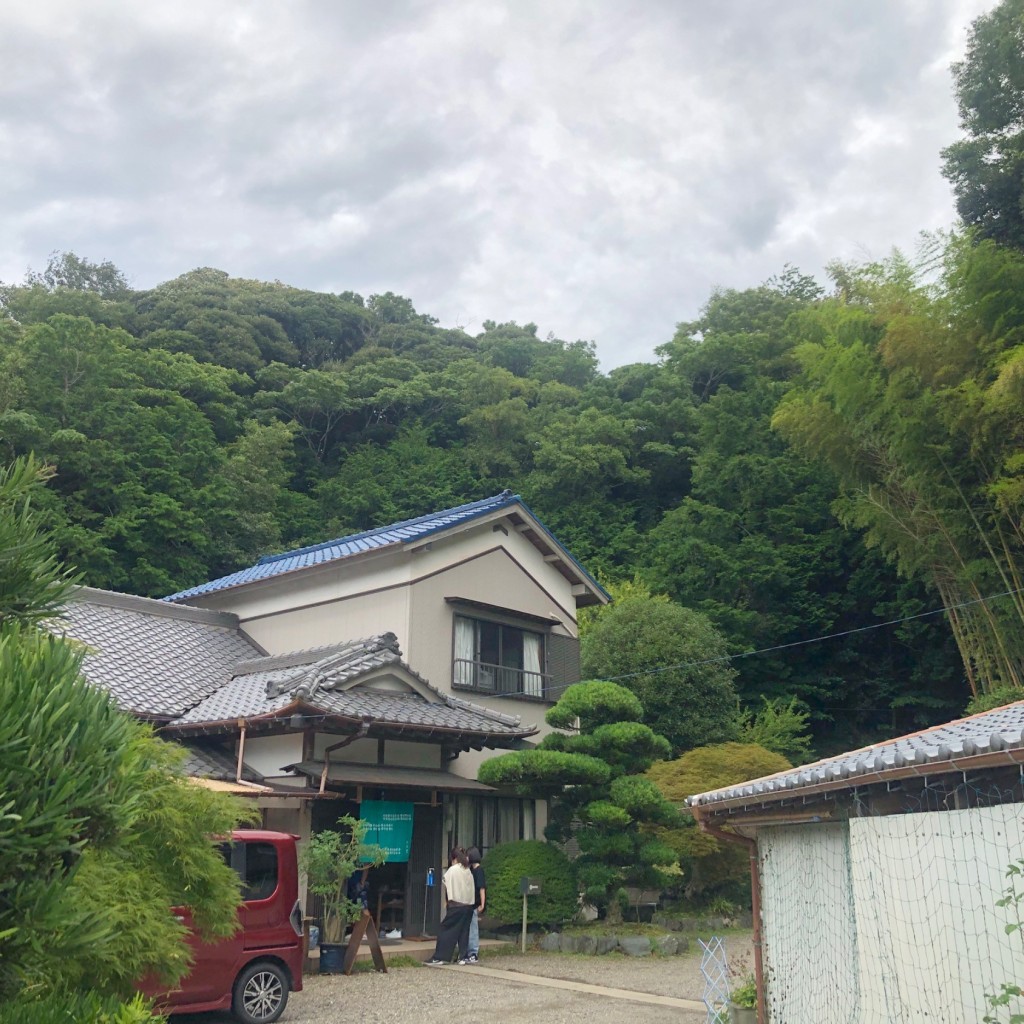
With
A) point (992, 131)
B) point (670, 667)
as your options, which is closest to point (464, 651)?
point (670, 667)

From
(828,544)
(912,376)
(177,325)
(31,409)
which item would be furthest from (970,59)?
(177,325)

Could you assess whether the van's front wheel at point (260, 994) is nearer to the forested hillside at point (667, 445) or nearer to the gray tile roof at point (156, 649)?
the gray tile roof at point (156, 649)

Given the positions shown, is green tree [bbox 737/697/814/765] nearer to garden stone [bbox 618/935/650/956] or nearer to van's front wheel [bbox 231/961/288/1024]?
garden stone [bbox 618/935/650/956]

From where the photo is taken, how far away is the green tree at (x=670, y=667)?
2252 cm

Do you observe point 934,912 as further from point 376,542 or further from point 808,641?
point 808,641

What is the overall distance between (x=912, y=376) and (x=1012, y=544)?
11.2ft

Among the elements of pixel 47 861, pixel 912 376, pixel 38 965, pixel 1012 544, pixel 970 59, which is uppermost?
pixel 970 59

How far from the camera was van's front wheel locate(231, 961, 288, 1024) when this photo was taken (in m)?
8.52

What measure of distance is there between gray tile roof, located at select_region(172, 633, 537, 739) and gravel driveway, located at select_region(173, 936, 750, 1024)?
3.23 meters

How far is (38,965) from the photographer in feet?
11.4

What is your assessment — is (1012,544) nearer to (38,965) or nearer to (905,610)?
(905,610)

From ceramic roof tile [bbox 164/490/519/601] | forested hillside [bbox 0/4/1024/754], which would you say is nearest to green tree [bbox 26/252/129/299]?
forested hillside [bbox 0/4/1024/754]

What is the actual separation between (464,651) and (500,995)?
7.58 m

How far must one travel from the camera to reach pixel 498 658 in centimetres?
1806
